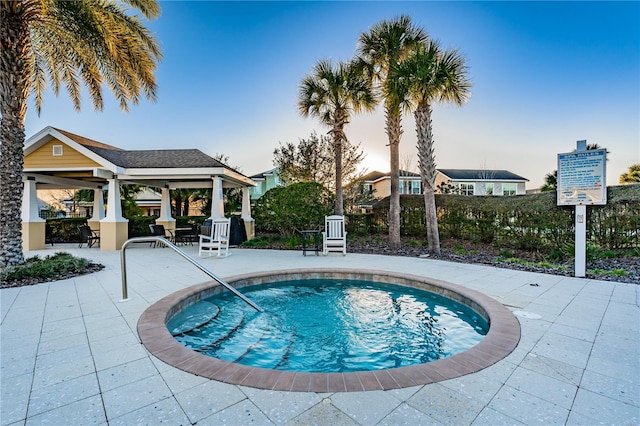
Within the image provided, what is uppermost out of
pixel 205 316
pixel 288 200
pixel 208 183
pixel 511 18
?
pixel 511 18

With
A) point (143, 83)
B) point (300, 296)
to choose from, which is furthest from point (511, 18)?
point (143, 83)

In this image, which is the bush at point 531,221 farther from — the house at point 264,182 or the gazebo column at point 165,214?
the house at point 264,182

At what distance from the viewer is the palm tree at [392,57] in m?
10.3

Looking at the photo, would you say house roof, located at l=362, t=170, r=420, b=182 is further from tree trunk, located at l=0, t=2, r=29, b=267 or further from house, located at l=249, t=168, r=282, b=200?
tree trunk, located at l=0, t=2, r=29, b=267

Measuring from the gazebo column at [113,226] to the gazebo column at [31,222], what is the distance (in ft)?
8.89

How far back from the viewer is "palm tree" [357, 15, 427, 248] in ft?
33.8

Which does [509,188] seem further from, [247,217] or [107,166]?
[107,166]

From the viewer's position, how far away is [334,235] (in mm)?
10125

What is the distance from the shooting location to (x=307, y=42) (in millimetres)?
11734

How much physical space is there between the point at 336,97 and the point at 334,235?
5.66 meters

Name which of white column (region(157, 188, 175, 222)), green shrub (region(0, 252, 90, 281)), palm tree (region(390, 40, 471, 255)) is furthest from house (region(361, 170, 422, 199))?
green shrub (region(0, 252, 90, 281))

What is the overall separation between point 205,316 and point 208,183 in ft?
35.5

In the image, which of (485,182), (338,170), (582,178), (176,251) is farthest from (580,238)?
(485,182)

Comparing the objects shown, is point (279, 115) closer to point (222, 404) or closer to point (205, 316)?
point (205, 316)
